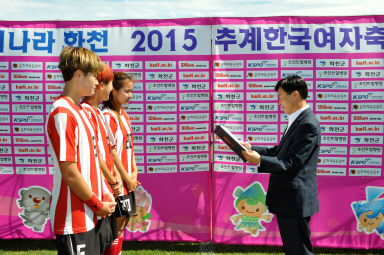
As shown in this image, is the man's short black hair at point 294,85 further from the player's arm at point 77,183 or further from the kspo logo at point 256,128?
the player's arm at point 77,183

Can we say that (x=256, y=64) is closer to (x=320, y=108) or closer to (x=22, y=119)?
(x=320, y=108)

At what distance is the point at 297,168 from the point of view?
2.38 meters

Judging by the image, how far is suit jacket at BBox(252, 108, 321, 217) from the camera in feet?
7.65

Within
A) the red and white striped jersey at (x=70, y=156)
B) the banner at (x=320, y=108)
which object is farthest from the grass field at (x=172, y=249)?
the red and white striped jersey at (x=70, y=156)

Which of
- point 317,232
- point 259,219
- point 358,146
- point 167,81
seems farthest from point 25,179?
point 358,146

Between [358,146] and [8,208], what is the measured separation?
3.58 metres

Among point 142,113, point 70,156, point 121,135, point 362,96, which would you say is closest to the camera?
point 70,156

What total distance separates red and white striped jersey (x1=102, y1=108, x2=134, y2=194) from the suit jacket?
97 cm

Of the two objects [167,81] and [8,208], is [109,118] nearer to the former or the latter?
[167,81]

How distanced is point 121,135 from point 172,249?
164cm

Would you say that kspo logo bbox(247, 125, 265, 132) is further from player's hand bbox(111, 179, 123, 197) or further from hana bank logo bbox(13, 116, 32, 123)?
hana bank logo bbox(13, 116, 32, 123)

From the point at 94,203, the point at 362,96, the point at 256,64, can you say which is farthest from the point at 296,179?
the point at 362,96

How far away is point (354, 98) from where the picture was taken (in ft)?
11.7


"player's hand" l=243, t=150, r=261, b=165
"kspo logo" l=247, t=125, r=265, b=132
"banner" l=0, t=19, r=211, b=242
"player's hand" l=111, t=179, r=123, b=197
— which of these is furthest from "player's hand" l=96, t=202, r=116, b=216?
"kspo logo" l=247, t=125, r=265, b=132
